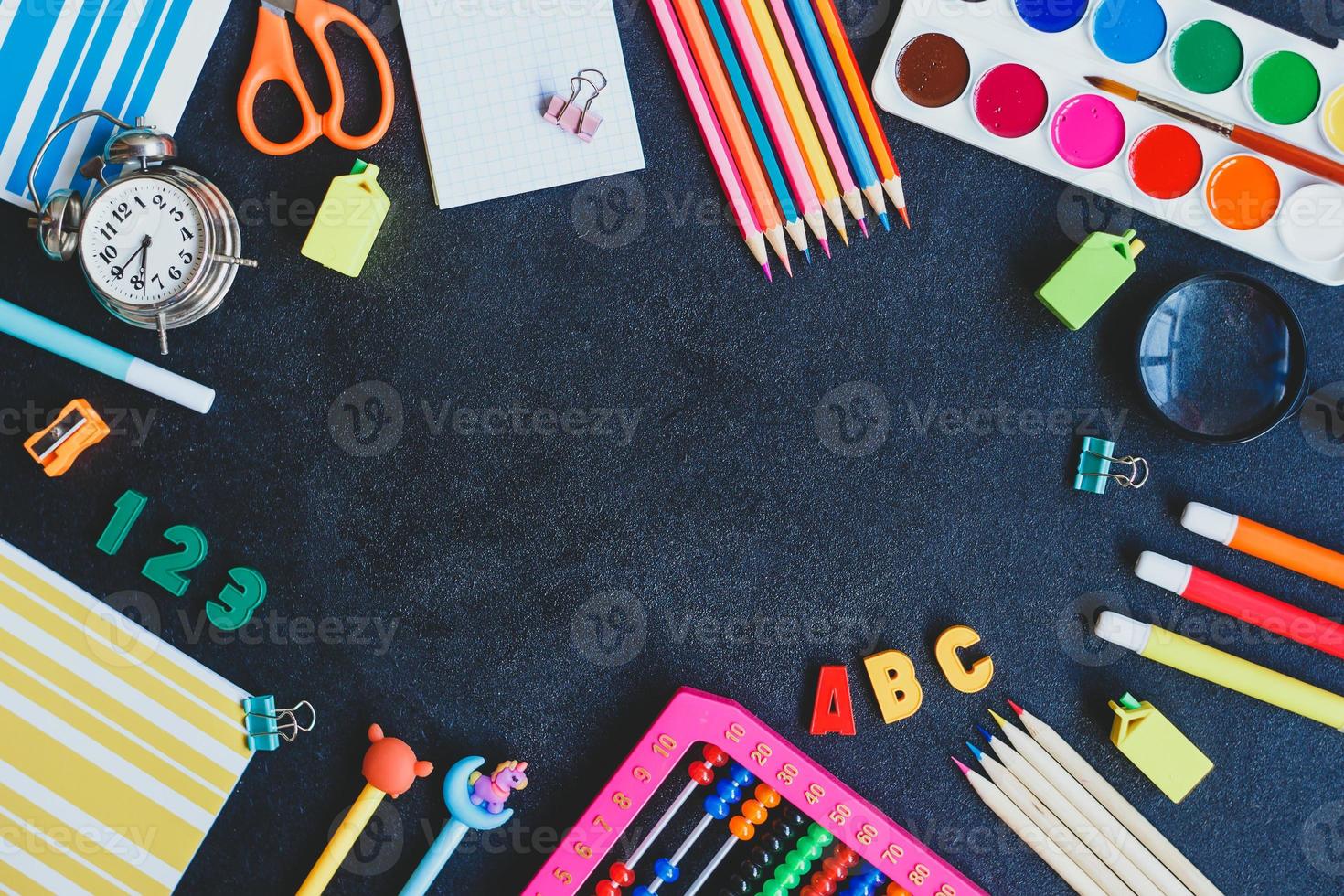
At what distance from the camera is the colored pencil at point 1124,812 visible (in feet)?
3.38

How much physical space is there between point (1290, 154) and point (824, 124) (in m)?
0.47

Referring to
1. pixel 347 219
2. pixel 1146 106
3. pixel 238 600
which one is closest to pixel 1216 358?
pixel 1146 106

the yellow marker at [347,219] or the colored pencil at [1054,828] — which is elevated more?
the yellow marker at [347,219]

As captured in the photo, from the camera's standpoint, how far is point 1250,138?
0.99 meters

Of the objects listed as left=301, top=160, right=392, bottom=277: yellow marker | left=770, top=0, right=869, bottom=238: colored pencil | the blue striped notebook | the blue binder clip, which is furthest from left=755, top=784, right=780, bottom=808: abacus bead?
the blue striped notebook

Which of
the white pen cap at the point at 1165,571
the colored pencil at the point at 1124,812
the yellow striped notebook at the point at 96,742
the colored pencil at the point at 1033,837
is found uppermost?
the white pen cap at the point at 1165,571

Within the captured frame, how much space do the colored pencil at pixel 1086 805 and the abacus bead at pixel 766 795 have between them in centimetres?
24

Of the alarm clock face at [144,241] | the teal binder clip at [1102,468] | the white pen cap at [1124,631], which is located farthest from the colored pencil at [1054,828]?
the alarm clock face at [144,241]

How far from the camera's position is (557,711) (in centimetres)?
105

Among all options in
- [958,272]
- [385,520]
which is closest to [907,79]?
[958,272]

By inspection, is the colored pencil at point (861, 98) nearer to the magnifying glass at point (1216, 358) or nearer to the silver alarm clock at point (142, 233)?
the magnifying glass at point (1216, 358)

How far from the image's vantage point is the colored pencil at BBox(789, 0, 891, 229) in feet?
3.28

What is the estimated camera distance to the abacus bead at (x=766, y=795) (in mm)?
1018

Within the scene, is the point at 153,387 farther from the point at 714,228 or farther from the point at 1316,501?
the point at 1316,501
